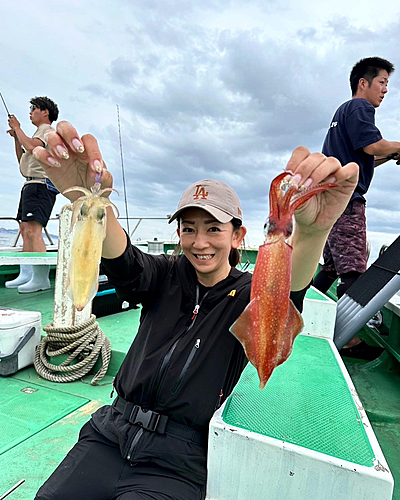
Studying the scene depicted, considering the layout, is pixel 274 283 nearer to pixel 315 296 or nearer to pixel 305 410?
pixel 305 410

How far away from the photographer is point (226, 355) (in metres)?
1.87

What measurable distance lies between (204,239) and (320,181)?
0.86 m

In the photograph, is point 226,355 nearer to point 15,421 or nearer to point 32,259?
point 15,421

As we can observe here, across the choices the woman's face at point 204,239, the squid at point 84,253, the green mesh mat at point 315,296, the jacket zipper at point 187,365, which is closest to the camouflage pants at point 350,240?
the green mesh mat at point 315,296

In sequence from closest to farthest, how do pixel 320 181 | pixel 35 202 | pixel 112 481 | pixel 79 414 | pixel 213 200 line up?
pixel 320 181, pixel 112 481, pixel 213 200, pixel 79 414, pixel 35 202

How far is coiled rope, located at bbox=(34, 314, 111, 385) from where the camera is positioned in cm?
385

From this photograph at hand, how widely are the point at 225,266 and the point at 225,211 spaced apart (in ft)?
1.26

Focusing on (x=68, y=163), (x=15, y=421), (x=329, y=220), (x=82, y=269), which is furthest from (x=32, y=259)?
(x=329, y=220)

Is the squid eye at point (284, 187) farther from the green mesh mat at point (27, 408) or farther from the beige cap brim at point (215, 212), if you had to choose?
the green mesh mat at point (27, 408)

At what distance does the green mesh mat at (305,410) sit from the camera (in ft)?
4.90

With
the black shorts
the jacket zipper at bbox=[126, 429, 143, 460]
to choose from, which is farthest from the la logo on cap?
the black shorts

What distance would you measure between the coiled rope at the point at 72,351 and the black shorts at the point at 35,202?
9.49 feet

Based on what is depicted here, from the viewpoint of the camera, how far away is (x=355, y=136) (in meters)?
3.48

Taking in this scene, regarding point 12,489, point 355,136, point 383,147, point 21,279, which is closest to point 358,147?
point 355,136
